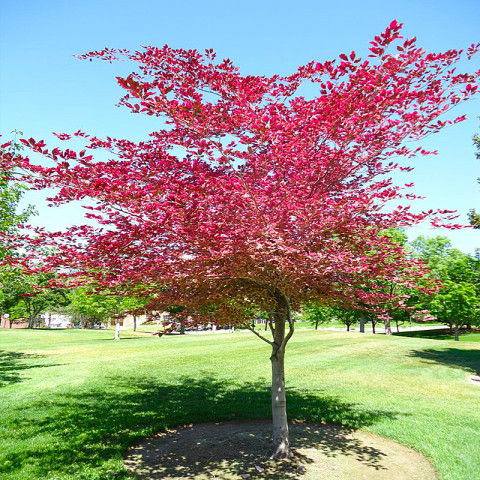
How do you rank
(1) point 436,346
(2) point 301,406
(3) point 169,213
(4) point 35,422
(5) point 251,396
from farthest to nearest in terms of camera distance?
(1) point 436,346
(5) point 251,396
(2) point 301,406
(4) point 35,422
(3) point 169,213

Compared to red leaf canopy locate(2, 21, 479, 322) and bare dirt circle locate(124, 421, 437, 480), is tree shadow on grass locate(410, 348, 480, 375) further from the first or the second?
red leaf canopy locate(2, 21, 479, 322)

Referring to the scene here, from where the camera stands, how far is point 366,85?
4926 millimetres

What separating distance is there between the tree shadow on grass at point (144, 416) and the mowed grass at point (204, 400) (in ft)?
0.09

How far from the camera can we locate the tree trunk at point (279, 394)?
21.3 ft

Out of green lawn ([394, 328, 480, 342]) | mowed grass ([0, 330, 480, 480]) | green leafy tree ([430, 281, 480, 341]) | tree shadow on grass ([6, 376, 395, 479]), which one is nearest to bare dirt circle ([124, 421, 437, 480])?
tree shadow on grass ([6, 376, 395, 479])

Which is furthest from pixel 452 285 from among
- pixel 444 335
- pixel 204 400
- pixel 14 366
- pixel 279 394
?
pixel 14 366

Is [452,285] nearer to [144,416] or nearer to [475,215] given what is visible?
[475,215]

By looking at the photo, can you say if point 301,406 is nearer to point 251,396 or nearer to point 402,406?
point 251,396

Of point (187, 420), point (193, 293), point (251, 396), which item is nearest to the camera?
point (193, 293)

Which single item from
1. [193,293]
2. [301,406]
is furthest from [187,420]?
[193,293]

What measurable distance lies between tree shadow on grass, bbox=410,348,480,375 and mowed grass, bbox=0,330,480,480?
6 cm

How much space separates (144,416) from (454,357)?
1784 cm

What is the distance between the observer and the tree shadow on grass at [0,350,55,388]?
13255 millimetres

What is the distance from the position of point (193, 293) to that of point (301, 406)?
227 inches
